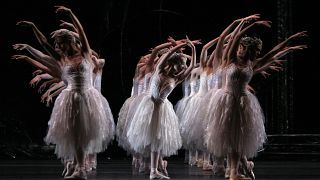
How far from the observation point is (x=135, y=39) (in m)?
8.92

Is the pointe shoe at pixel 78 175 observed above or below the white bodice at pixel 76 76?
below

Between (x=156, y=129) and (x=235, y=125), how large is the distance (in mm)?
881

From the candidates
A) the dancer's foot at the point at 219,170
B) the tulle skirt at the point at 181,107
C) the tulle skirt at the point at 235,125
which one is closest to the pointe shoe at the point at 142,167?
the dancer's foot at the point at 219,170

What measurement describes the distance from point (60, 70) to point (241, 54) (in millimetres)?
1576

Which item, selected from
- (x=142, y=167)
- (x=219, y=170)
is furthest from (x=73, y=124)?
(x=219, y=170)

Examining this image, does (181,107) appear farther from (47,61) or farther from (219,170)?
(47,61)

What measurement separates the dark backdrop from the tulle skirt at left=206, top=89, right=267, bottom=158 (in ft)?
13.1

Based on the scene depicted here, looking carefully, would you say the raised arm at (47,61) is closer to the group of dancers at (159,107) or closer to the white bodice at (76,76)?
the group of dancers at (159,107)

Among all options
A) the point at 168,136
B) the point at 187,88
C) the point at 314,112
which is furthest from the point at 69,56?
the point at 314,112

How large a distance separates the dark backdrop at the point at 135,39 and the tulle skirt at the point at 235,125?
3989mm

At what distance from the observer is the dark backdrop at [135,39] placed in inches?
344

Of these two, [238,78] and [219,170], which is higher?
[238,78]

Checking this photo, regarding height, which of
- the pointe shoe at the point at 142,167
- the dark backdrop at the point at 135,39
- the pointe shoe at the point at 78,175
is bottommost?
the pointe shoe at the point at 78,175

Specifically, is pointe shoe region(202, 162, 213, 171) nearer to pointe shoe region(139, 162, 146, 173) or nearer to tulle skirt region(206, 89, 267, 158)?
pointe shoe region(139, 162, 146, 173)
